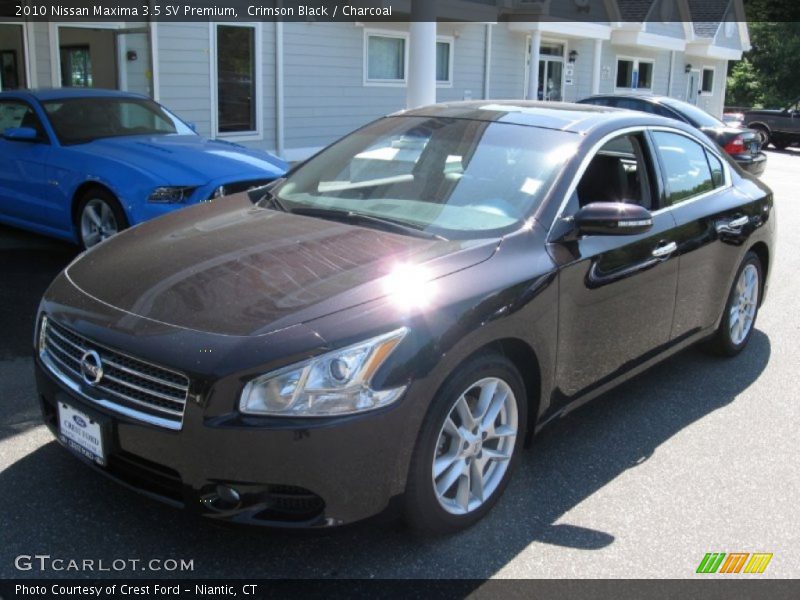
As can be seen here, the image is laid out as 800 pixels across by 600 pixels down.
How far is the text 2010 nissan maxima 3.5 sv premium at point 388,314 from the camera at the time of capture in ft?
8.50

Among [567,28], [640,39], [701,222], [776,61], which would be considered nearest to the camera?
[701,222]

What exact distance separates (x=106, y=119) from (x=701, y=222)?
220 inches

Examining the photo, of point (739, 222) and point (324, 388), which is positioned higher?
point (739, 222)

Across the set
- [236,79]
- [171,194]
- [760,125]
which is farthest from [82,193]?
[760,125]

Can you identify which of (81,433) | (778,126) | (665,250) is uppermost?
(665,250)

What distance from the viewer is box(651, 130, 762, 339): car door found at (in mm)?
4246

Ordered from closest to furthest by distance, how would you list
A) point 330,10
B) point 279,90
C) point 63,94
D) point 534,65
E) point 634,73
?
point 63,94 → point 279,90 → point 330,10 → point 534,65 → point 634,73

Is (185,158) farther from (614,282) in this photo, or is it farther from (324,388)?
(324,388)

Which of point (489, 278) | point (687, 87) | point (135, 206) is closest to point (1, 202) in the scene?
point (135, 206)

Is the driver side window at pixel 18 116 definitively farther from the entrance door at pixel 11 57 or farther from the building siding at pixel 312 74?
the entrance door at pixel 11 57

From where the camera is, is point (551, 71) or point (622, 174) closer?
point (622, 174)

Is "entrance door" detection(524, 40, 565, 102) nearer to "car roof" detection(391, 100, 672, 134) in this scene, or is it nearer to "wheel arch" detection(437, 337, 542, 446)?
"car roof" detection(391, 100, 672, 134)

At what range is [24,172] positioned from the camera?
7199 millimetres

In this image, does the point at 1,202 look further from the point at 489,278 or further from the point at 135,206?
the point at 489,278
